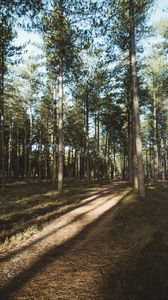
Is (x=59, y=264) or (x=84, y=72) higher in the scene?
(x=84, y=72)

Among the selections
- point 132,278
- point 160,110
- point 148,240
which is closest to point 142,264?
point 132,278

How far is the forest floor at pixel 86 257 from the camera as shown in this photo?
4262 millimetres

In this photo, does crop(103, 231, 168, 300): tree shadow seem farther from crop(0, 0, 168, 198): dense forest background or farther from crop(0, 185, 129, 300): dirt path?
crop(0, 0, 168, 198): dense forest background

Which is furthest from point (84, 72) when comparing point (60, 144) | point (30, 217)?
point (30, 217)

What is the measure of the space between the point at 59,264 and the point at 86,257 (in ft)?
2.29

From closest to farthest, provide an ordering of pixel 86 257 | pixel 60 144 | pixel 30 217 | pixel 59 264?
1. pixel 59 264
2. pixel 86 257
3. pixel 30 217
4. pixel 60 144

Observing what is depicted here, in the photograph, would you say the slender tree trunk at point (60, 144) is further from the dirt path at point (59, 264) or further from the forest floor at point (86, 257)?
the dirt path at point (59, 264)

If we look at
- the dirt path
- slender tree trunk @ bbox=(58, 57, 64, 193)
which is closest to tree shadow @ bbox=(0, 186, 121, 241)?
the dirt path

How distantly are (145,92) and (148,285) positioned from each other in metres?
21.8

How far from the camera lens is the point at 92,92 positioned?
30.7 m

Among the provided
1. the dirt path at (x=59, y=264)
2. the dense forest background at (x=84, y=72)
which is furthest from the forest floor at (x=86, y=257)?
the dense forest background at (x=84, y=72)

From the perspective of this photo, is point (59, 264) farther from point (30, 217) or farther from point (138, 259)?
point (30, 217)

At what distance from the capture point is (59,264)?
542cm

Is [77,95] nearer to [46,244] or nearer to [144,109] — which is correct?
[144,109]
